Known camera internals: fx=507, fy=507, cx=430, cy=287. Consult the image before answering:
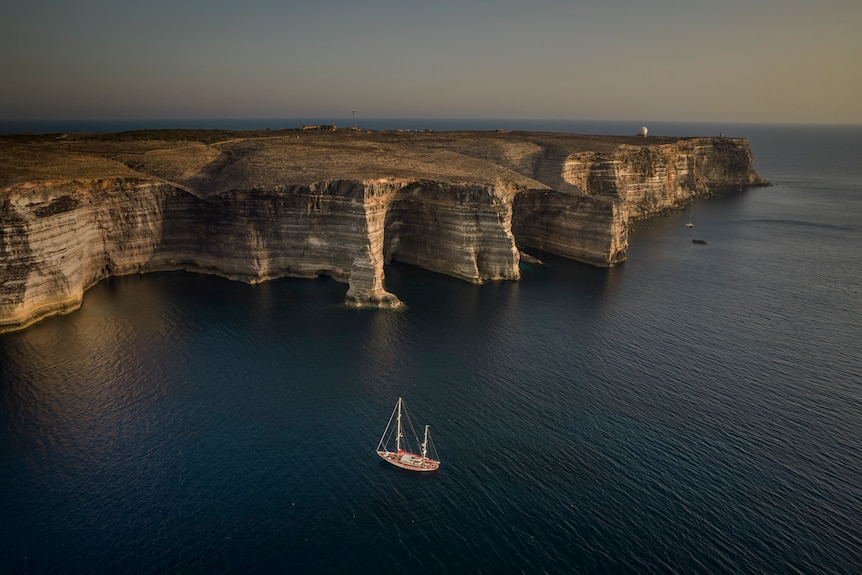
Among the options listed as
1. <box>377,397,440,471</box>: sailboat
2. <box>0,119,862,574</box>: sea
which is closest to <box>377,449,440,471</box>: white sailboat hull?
<box>377,397,440,471</box>: sailboat

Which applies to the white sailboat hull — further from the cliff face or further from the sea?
the cliff face

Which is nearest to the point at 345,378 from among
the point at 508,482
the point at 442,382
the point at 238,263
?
the point at 442,382

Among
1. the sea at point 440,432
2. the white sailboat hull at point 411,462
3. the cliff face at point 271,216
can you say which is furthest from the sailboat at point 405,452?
the cliff face at point 271,216

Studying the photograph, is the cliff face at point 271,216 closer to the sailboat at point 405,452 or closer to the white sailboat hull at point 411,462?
the sailboat at point 405,452

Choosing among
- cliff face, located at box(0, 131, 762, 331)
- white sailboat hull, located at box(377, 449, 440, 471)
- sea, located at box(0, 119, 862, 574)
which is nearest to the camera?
sea, located at box(0, 119, 862, 574)

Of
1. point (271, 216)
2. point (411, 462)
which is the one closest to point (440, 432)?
point (411, 462)
